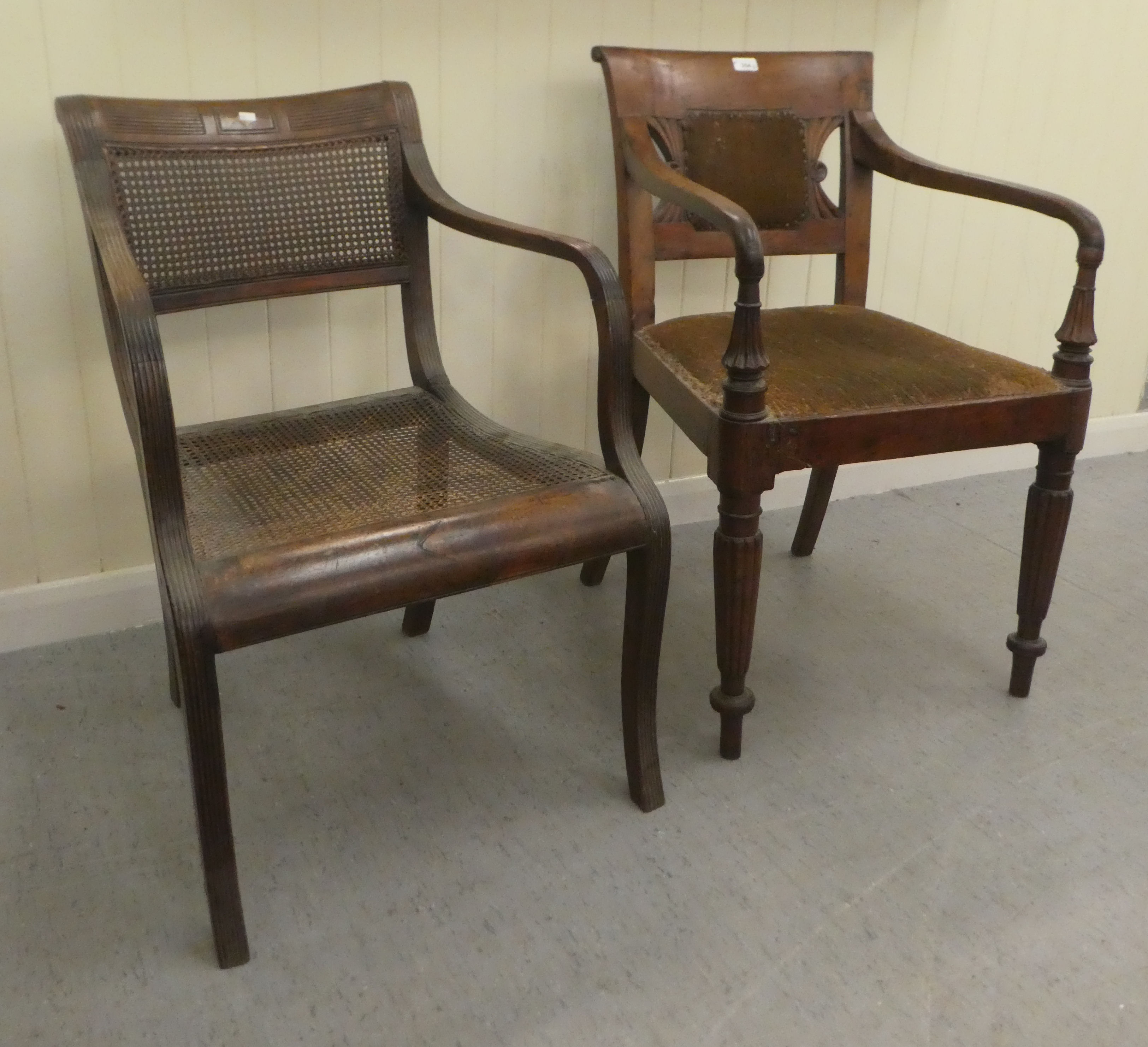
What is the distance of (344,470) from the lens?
1.24m

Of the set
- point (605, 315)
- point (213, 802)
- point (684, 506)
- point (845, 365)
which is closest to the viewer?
point (213, 802)

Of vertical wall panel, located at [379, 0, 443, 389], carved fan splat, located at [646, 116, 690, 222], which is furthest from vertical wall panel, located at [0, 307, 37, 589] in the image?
carved fan splat, located at [646, 116, 690, 222]

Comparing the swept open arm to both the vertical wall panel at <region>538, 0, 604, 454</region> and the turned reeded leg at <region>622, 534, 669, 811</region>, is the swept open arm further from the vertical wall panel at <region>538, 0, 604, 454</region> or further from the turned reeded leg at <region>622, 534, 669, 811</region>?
the vertical wall panel at <region>538, 0, 604, 454</region>

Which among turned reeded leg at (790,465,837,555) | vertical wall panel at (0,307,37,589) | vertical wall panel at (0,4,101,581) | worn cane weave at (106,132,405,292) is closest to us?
worn cane weave at (106,132,405,292)

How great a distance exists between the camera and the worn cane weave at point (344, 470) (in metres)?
1.12

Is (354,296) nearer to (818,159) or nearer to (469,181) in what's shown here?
(469,181)

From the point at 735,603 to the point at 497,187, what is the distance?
2.55 feet

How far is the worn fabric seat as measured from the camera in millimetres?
1352

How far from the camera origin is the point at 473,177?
173 cm

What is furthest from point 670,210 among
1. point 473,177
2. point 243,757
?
point 243,757

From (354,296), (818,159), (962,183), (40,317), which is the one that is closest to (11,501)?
(40,317)

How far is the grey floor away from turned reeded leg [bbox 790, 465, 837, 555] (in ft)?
0.38

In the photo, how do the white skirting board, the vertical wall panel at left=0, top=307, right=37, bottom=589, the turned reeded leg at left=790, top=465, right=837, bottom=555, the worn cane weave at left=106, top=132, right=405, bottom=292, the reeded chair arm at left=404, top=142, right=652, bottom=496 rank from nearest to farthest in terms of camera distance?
the reeded chair arm at left=404, top=142, right=652, bottom=496, the worn cane weave at left=106, top=132, right=405, bottom=292, the vertical wall panel at left=0, top=307, right=37, bottom=589, the white skirting board, the turned reeded leg at left=790, top=465, right=837, bottom=555

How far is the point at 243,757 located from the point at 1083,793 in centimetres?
104
